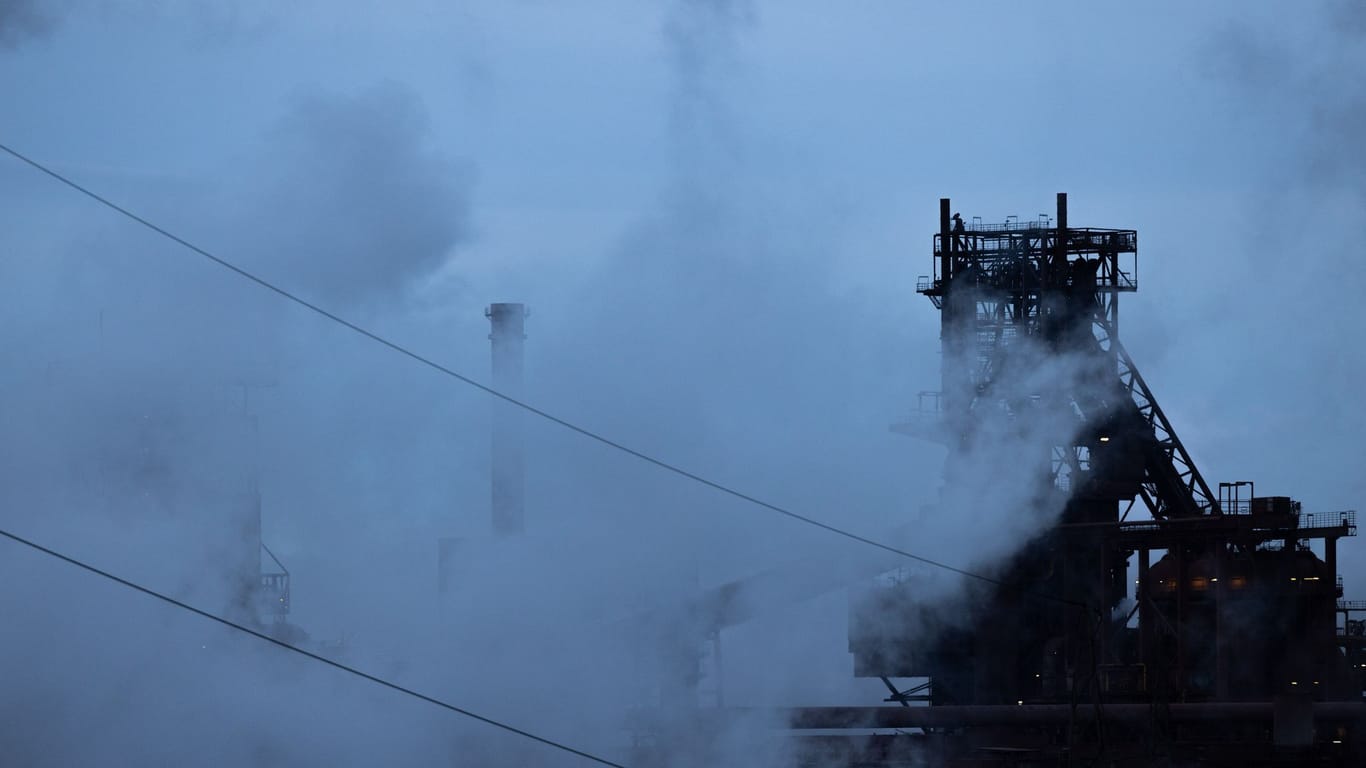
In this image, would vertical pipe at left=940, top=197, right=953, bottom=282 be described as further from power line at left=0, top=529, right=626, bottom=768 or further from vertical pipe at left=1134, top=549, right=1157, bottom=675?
power line at left=0, top=529, right=626, bottom=768

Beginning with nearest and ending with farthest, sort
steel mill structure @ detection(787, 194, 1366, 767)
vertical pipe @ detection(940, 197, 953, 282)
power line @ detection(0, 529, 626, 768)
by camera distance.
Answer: power line @ detection(0, 529, 626, 768) < steel mill structure @ detection(787, 194, 1366, 767) < vertical pipe @ detection(940, 197, 953, 282)

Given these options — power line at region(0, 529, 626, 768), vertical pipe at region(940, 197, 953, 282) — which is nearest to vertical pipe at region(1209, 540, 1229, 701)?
vertical pipe at region(940, 197, 953, 282)

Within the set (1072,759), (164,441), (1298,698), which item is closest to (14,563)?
(164,441)

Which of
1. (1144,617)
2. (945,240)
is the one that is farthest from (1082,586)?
(945,240)

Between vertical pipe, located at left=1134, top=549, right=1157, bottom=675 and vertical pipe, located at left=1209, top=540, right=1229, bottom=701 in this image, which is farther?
vertical pipe, located at left=1134, top=549, right=1157, bottom=675

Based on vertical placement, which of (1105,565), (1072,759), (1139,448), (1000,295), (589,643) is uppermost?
(1000,295)

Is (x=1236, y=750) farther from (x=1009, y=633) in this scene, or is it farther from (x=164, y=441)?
(x=164, y=441)

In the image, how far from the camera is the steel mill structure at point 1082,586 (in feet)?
179

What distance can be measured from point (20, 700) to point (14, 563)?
2.99 m

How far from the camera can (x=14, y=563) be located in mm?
Answer: 32781

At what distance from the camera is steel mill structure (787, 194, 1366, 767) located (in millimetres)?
54594

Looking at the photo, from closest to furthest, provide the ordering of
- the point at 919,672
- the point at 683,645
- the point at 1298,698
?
1. the point at 683,645
2. the point at 1298,698
3. the point at 919,672

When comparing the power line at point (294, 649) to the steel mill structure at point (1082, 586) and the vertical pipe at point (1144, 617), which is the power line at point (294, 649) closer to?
the steel mill structure at point (1082, 586)

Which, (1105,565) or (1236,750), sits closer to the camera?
(1236,750)
